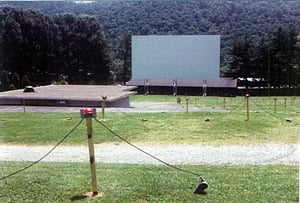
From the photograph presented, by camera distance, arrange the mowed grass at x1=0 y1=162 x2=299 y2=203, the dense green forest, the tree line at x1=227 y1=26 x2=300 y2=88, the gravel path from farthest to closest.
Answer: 1. the tree line at x1=227 y1=26 x2=300 y2=88
2. the gravel path
3. the dense green forest
4. the mowed grass at x1=0 y1=162 x2=299 y2=203

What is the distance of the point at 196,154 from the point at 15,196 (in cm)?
286

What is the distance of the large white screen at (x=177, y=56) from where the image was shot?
561 cm

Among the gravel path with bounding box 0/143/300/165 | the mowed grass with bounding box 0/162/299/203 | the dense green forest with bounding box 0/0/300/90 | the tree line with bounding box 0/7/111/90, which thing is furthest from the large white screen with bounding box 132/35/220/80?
the mowed grass with bounding box 0/162/299/203

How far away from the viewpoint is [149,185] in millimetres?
2850

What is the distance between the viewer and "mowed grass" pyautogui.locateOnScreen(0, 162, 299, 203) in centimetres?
258

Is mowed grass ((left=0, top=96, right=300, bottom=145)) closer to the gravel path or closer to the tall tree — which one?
the gravel path

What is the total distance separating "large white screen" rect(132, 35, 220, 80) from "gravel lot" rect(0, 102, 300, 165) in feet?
3.63

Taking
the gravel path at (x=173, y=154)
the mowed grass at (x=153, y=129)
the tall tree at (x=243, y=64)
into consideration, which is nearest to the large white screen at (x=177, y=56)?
the mowed grass at (x=153, y=129)

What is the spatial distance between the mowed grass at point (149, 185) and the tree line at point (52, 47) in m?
1.15

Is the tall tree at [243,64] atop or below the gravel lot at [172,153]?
atop

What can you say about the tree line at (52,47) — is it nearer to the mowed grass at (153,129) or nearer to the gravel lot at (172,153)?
the gravel lot at (172,153)

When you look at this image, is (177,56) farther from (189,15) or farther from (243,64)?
(243,64)

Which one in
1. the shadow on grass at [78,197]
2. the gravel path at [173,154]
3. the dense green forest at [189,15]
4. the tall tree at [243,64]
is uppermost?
the dense green forest at [189,15]

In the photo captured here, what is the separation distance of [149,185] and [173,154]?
2386mm
